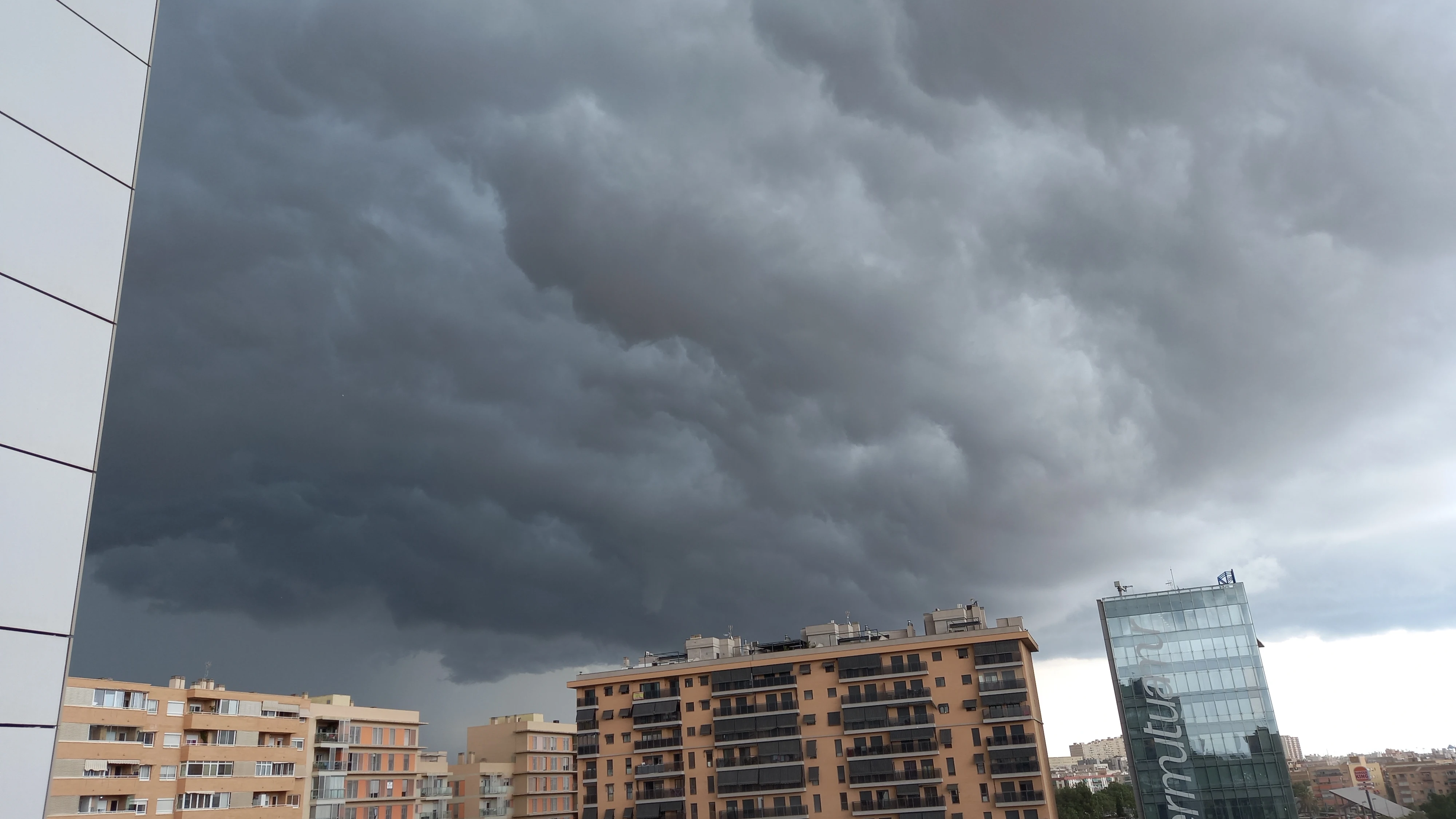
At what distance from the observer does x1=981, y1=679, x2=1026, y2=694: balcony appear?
89.8 m

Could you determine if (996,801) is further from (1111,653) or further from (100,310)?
(100,310)

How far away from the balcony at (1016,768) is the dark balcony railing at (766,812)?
19.0 metres

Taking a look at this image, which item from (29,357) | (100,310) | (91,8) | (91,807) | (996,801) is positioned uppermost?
(91,8)

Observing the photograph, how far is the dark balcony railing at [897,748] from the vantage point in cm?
9081

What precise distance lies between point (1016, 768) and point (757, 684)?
89.5 feet

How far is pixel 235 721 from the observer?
271 ft

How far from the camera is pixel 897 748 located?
91.6 meters

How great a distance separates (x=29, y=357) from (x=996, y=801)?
303 ft

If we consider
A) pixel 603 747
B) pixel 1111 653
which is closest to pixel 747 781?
pixel 603 747

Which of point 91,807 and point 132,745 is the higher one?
point 132,745

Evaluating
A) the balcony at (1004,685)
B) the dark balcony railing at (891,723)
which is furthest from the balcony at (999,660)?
the dark balcony railing at (891,723)

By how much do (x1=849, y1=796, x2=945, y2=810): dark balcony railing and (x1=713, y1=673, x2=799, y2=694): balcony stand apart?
14106 millimetres

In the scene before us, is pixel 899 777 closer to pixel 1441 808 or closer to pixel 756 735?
pixel 756 735

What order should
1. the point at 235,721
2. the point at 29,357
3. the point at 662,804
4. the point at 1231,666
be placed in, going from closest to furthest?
1. the point at 29,357
2. the point at 235,721
3. the point at 1231,666
4. the point at 662,804
